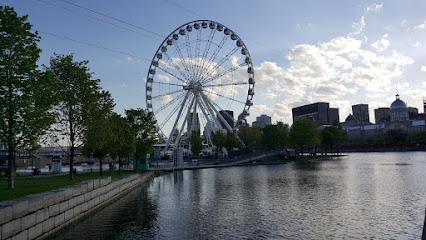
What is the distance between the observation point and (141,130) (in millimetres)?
55719

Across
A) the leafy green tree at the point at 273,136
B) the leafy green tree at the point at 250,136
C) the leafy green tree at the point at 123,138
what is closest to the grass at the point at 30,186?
the leafy green tree at the point at 123,138

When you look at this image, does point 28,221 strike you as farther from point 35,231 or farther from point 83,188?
point 83,188

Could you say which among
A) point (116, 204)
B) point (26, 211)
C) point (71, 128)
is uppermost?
point (71, 128)

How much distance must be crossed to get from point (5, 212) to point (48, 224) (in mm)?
3928

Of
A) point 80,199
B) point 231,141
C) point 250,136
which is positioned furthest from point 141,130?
point 250,136

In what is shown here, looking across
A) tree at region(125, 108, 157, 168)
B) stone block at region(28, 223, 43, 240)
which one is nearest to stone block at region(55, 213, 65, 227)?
stone block at region(28, 223, 43, 240)

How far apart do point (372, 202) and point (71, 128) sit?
26.6 meters

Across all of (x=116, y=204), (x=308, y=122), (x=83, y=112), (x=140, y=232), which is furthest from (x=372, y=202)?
(x=308, y=122)

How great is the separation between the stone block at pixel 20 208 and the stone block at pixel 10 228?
0.21m

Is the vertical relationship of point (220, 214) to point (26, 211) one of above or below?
below

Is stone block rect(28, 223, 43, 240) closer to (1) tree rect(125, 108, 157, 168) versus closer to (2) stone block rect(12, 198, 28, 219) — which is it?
(2) stone block rect(12, 198, 28, 219)

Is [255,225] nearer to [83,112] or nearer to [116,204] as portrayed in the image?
[116,204]

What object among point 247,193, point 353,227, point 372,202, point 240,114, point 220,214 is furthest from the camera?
point 240,114

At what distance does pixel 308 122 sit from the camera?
111m
